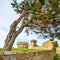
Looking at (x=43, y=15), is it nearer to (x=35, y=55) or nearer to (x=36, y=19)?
(x=36, y=19)

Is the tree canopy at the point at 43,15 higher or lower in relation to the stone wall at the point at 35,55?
higher

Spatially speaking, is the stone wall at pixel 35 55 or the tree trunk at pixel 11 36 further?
the tree trunk at pixel 11 36

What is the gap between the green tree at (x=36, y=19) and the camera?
1627 centimetres

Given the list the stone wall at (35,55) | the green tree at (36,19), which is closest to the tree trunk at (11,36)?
the green tree at (36,19)

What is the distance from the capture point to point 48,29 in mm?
17672

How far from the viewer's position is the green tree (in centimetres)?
1627

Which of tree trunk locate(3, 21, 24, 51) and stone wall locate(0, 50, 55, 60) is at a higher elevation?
tree trunk locate(3, 21, 24, 51)

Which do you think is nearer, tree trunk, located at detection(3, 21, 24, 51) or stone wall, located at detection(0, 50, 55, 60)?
stone wall, located at detection(0, 50, 55, 60)

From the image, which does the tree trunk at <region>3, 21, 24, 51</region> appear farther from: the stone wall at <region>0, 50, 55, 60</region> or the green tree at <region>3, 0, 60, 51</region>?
the stone wall at <region>0, 50, 55, 60</region>

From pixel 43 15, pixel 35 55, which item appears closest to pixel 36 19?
pixel 43 15

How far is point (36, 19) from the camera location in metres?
17.4

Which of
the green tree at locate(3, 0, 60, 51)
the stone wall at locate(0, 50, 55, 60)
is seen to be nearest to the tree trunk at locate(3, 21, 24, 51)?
the green tree at locate(3, 0, 60, 51)

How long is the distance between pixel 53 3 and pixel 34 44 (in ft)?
43.0

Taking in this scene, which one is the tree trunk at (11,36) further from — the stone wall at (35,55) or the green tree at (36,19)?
the stone wall at (35,55)
